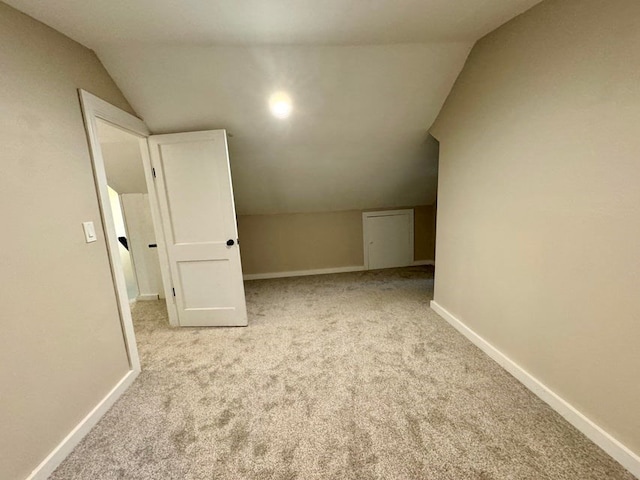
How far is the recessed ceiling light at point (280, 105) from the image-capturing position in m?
2.17

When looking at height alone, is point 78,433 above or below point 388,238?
below

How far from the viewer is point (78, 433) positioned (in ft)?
4.60

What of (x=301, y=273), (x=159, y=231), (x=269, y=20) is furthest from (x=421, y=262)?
(x=269, y=20)

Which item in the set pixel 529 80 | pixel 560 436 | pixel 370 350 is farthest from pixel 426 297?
pixel 529 80

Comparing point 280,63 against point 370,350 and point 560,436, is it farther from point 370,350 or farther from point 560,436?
point 560,436

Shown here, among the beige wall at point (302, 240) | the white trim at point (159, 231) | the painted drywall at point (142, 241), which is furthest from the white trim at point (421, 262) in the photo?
the painted drywall at point (142, 241)

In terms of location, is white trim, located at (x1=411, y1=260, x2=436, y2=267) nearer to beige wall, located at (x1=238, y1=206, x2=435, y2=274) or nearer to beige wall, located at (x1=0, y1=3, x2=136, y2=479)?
beige wall, located at (x1=238, y1=206, x2=435, y2=274)

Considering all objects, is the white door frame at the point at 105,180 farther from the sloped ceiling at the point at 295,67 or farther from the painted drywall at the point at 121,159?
the painted drywall at the point at 121,159

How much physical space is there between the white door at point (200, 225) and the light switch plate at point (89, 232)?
32.7 inches

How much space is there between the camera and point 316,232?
4098mm

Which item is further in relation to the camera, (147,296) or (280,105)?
(147,296)

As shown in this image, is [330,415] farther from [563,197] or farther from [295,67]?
[295,67]

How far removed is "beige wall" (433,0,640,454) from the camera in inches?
44.4

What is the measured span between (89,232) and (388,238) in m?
3.64
